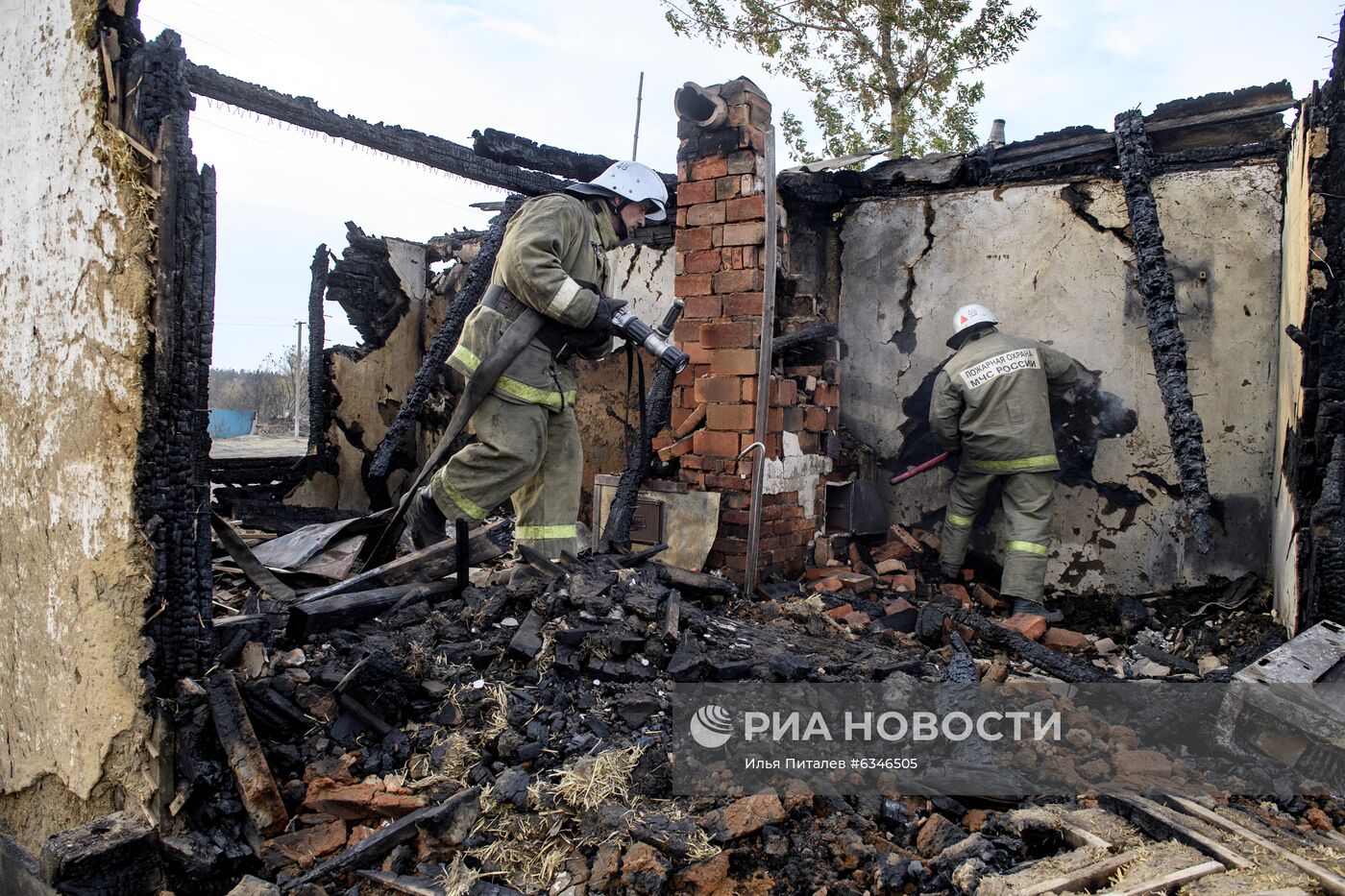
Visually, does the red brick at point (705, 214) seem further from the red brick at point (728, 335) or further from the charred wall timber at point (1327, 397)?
the charred wall timber at point (1327, 397)

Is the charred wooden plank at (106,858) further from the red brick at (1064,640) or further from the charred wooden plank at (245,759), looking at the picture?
the red brick at (1064,640)

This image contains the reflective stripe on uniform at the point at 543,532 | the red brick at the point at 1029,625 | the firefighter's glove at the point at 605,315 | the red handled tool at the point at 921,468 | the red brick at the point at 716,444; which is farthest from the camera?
the red handled tool at the point at 921,468

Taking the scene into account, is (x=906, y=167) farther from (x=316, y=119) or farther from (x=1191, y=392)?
(x=316, y=119)

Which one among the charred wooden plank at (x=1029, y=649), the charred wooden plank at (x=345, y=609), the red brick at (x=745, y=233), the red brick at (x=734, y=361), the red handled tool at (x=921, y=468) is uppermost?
the red brick at (x=745, y=233)

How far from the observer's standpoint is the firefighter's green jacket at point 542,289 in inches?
137

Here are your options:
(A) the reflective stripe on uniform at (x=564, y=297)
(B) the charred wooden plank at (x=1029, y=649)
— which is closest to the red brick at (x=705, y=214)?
(A) the reflective stripe on uniform at (x=564, y=297)

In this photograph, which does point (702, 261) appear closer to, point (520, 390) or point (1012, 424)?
point (520, 390)

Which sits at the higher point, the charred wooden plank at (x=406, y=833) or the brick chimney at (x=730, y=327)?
the brick chimney at (x=730, y=327)

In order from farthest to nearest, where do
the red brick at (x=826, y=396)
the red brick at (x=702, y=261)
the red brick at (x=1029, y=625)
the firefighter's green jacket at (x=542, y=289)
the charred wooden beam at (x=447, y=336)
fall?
the charred wooden beam at (x=447, y=336) < the red brick at (x=826, y=396) < the red brick at (x=702, y=261) < the red brick at (x=1029, y=625) < the firefighter's green jacket at (x=542, y=289)

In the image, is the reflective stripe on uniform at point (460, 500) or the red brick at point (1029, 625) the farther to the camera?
the red brick at point (1029, 625)

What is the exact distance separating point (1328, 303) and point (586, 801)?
3044mm

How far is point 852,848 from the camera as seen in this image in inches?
76.1

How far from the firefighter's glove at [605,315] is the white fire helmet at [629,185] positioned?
548 mm

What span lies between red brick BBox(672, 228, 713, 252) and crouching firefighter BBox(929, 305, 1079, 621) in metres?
1.49
